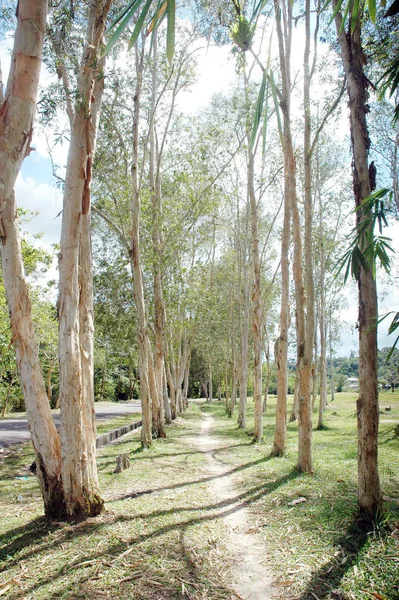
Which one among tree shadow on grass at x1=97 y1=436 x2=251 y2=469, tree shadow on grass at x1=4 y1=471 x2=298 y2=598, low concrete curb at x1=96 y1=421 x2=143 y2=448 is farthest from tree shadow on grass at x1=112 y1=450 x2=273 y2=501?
low concrete curb at x1=96 y1=421 x2=143 y2=448

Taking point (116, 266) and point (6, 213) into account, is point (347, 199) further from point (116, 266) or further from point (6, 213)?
point (6, 213)

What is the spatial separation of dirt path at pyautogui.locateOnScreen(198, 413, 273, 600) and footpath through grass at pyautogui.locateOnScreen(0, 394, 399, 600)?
0.09 m

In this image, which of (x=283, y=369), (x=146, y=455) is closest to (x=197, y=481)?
(x=146, y=455)

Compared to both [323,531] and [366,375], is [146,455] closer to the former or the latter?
[323,531]

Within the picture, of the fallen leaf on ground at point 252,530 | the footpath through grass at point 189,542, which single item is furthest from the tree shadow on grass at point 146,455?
the fallen leaf on ground at point 252,530

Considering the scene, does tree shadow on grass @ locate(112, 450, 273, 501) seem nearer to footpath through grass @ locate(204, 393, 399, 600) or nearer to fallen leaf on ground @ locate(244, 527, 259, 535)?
footpath through grass @ locate(204, 393, 399, 600)

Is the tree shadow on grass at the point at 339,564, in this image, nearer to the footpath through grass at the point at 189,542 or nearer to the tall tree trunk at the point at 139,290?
the footpath through grass at the point at 189,542

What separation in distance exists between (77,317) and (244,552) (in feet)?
10.0

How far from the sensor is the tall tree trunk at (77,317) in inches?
181

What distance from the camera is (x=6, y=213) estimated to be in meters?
4.54

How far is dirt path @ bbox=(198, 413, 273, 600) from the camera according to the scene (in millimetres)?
3354

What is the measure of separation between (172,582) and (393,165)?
1345 cm

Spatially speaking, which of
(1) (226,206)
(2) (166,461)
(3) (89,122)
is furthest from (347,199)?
(3) (89,122)

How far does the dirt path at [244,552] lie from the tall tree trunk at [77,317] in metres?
1.64
